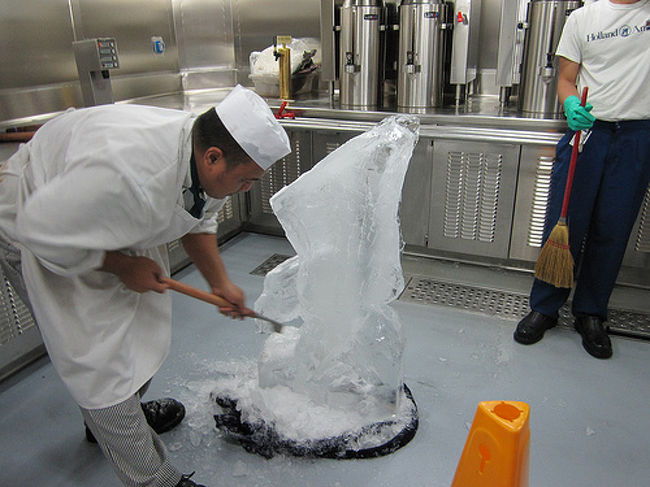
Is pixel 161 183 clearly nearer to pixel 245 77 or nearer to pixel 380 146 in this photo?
pixel 380 146

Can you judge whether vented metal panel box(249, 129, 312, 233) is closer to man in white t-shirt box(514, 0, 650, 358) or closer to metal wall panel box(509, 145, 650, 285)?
metal wall panel box(509, 145, 650, 285)

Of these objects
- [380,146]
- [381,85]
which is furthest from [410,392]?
[381,85]

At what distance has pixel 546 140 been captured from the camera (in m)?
2.44

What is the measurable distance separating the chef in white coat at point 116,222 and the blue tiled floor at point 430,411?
328mm

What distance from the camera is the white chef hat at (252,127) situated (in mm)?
1145

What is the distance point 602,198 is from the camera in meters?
2.06

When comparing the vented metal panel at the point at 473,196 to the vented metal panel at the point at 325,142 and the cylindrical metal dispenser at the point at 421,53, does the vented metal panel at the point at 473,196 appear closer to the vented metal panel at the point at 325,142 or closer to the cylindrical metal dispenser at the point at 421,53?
the cylindrical metal dispenser at the point at 421,53

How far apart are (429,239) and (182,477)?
1892 mm

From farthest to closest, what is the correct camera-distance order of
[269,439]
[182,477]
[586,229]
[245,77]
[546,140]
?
[245,77], [546,140], [586,229], [269,439], [182,477]

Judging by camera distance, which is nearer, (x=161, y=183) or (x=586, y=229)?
(x=161, y=183)

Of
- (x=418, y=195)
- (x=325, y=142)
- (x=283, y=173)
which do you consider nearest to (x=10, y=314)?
(x=283, y=173)

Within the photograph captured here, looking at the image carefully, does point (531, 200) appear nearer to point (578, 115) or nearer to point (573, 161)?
point (573, 161)

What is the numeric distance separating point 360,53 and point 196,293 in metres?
2.09

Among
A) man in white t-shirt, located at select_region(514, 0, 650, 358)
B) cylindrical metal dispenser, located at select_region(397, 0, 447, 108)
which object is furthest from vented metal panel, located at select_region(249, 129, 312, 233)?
man in white t-shirt, located at select_region(514, 0, 650, 358)
